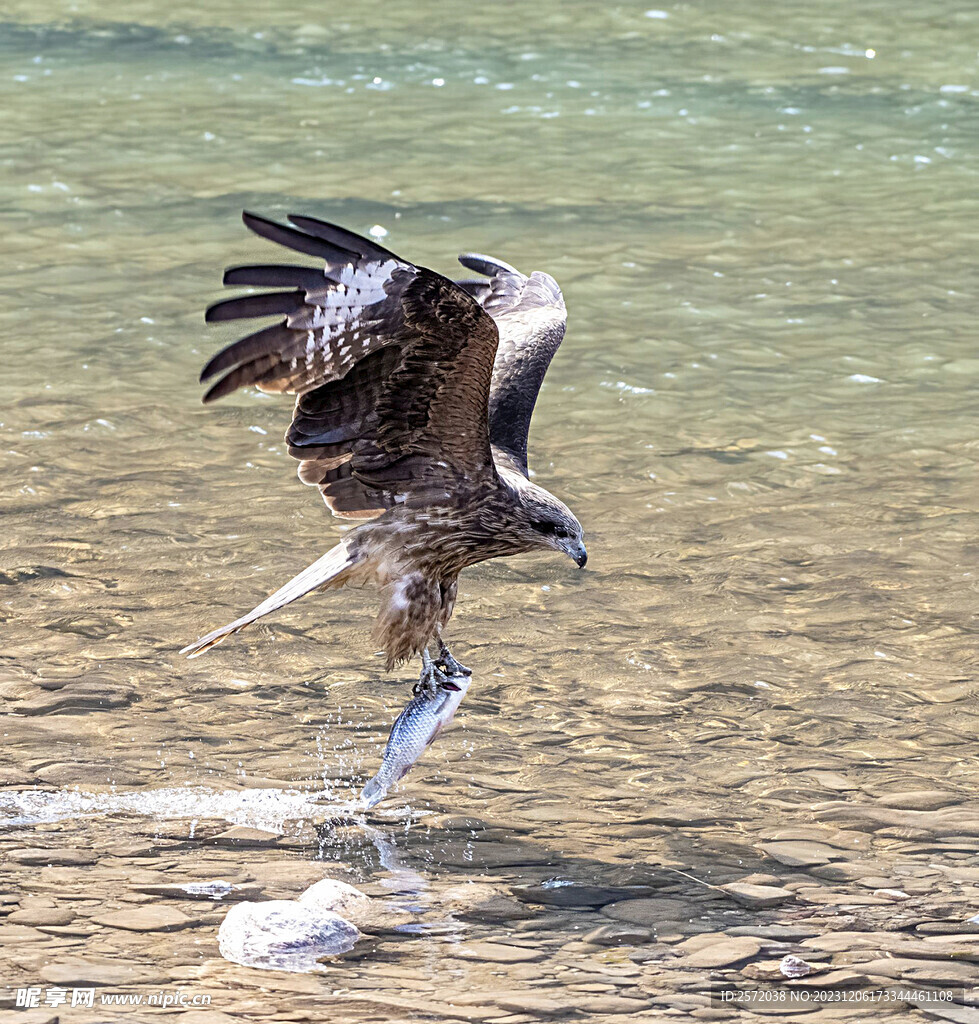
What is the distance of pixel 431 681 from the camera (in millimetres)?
5562

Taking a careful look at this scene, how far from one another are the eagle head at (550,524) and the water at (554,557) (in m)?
0.67

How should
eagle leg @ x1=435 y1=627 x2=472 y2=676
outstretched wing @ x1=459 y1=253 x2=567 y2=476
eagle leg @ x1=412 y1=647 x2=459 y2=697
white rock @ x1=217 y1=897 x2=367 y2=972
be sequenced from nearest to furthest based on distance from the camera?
white rock @ x1=217 y1=897 x2=367 y2=972 < eagle leg @ x1=412 y1=647 x2=459 y2=697 < eagle leg @ x1=435 y1=627 x2=472 y2=676 < outstretched wing @ x1=459 y1=253 x2=567 y2=476

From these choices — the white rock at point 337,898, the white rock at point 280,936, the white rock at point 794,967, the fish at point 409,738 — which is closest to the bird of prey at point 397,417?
the fish at point 409,738

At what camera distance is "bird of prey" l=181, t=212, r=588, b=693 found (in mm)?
4766

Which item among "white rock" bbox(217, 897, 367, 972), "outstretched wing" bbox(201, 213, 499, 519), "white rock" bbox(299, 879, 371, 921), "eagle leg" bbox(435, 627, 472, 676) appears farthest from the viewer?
"eagle leg" bbox(435, 627, 472, 676)

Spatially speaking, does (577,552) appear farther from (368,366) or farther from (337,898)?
(337,898)

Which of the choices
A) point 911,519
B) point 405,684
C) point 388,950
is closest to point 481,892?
point 388,950

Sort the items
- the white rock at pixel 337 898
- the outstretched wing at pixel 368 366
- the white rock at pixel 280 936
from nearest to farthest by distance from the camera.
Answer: the white rock at pixel 280 936 < the white rock at pixel 337 898 < the outstretched wing at pixel 368 366

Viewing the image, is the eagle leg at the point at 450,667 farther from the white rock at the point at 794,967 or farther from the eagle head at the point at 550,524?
the white rock at the point at 794,967

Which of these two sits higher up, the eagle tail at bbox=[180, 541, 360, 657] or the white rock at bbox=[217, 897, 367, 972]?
the eagle tail at bbox=[180, 541, 360, 657]

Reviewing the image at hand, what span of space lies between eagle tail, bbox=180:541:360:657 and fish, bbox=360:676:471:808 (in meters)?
0.51


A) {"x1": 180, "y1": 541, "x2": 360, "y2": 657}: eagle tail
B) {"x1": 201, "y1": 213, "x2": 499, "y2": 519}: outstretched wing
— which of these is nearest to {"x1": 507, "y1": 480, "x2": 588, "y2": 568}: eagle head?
{"x1": 201, "y1": 213, "x2": 499, "y2": 519}: outstretched wing

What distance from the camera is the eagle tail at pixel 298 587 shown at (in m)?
5.25

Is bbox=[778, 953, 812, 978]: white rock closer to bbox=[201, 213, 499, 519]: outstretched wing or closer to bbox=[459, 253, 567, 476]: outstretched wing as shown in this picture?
bbox=[201, 213, 499, 519]: outstretched wing
